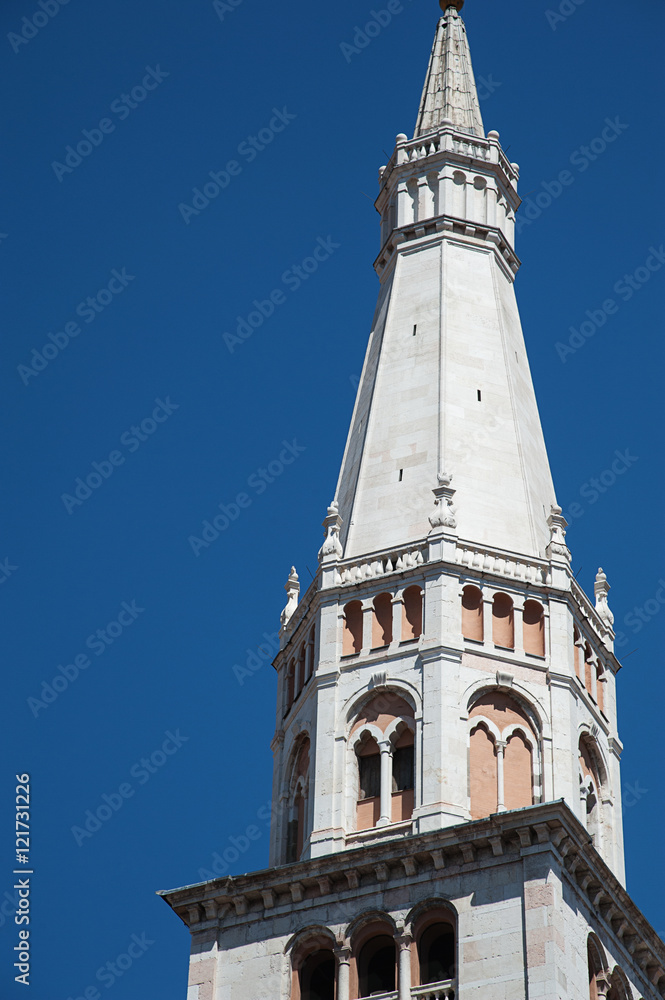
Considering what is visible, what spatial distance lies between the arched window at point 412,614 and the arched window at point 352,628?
57.6 inches

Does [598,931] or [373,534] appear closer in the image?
[598,931]

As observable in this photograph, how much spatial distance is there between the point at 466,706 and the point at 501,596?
4411 mm

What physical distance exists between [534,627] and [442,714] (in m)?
5.22

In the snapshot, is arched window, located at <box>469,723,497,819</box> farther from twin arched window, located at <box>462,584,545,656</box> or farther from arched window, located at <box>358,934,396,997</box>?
arched window, located at <box>358,934,396,997</box>

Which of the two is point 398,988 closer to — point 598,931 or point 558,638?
point 598,931

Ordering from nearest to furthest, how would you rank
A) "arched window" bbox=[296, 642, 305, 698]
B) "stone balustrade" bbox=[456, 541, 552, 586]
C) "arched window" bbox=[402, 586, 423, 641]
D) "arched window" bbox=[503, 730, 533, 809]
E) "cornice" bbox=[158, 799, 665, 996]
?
"cornice" bbox=[158, 799, 665, 996], "arched window" bbox=[503, 730, 533, 809], "arched window" bbox=[402, 586, 423, 641], "stone balustrade" bbox=[456, 541, 552, 586], "arched window" bbox=[296, 642, 305, 698]

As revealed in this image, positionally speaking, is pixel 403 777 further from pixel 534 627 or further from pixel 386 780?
pixel 534 627

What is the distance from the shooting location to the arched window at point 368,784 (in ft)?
209

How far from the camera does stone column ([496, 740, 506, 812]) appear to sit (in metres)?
63.1

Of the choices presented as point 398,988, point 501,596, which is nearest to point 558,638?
point 501,596

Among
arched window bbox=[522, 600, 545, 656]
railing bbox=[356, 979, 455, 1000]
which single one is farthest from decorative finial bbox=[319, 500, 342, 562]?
railing bbox=[356, 979, 455, 1000]

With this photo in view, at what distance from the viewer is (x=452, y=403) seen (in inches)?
2859

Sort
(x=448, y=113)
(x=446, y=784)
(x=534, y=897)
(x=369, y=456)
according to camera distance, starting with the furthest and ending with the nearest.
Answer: (x=448, y=113) → (x=369, y=456) → (x=446, y=784) → (x=534, y=897)

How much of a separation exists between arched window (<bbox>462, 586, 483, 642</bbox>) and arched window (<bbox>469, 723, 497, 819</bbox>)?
9.97 feet
